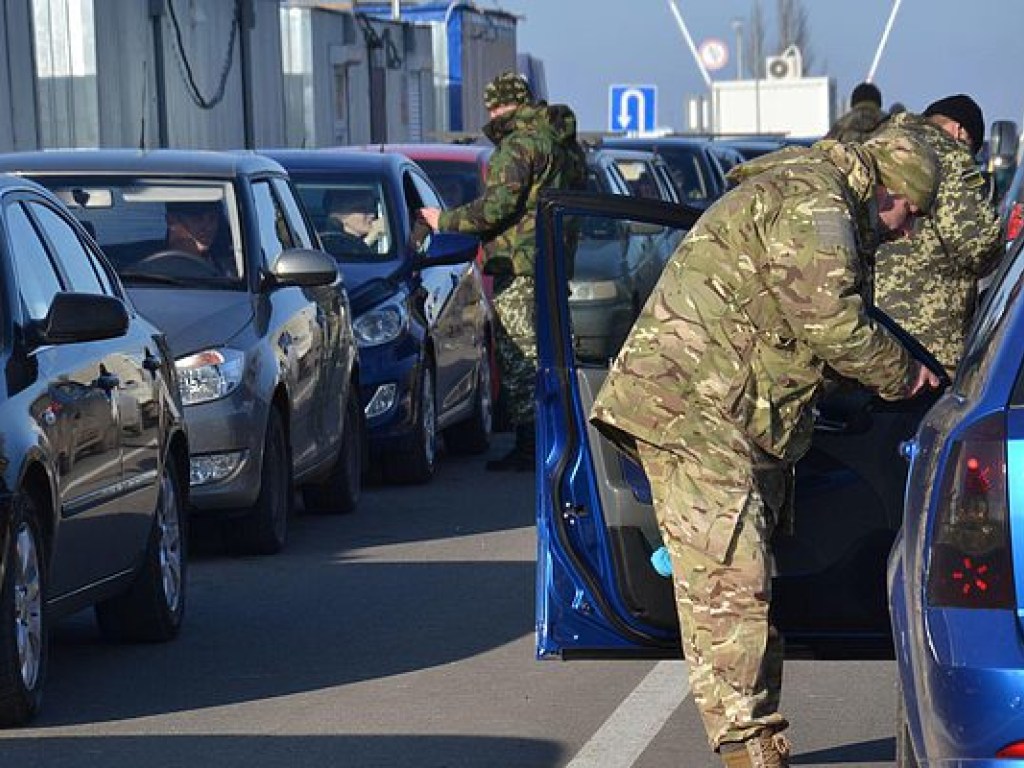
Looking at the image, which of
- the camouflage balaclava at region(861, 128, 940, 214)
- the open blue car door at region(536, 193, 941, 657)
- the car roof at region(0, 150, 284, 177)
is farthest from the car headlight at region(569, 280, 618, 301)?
the car roof at region(0, 150, 284, 177)

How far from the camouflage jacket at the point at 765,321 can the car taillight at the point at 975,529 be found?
5.38ft

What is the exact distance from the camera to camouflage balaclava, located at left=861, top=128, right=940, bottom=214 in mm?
6660

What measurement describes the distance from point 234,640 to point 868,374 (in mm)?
3582

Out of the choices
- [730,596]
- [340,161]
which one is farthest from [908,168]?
[340,161]

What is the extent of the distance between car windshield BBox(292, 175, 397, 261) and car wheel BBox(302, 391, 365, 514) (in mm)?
1517

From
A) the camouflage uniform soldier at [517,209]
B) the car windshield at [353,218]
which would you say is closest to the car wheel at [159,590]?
the camouflage uniform soldier at [517,209]

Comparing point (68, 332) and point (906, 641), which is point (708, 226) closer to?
point (906, 641)

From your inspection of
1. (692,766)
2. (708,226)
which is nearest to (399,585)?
(692,766)

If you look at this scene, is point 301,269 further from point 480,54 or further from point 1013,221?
point 480,54

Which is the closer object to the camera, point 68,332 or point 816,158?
point 816,158

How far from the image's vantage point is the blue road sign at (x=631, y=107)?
42.9 meters

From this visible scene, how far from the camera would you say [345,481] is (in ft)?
43.7

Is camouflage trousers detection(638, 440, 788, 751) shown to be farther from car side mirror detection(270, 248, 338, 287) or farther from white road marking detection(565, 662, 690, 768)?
car side mirror detection(270, 248, 338, 287)

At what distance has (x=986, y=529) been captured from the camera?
479 centimetres
